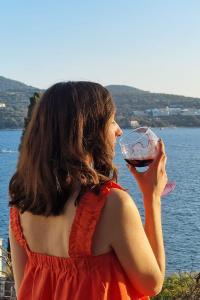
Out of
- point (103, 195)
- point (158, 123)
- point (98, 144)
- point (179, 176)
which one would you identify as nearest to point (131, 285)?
point (103, 195)

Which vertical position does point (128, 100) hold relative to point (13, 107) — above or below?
above

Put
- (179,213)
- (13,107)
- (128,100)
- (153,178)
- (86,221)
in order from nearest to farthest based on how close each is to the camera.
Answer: (86,221) < (153,178) < (179,213) < (128,100) < (13,107)

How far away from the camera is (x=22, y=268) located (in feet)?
6.34

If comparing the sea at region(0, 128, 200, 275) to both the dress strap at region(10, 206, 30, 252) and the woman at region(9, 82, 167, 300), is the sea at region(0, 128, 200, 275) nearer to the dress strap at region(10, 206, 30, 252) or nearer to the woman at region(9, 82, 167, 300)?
the dress strap at region(10, 206, 30, 252)

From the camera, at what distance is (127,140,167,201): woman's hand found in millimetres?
1776

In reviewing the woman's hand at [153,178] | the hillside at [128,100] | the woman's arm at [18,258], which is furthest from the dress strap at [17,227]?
the hillside at [128,100]

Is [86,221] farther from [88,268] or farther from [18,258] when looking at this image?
[18,258]

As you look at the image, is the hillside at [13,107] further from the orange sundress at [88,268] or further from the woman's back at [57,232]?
the orange sundress at [88,268]

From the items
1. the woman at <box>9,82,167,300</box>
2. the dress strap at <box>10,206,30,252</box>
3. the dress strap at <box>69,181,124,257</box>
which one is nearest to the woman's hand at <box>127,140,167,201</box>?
the woman at <box>9,82,167,300</box>

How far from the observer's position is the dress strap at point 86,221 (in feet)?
5.28

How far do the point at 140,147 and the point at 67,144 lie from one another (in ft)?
1.34

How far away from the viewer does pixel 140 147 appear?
6.48 feet

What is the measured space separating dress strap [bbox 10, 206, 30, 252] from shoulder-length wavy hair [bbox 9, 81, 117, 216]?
0.15 metres

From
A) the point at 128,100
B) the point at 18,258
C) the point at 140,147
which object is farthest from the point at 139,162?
the point at 128,100
